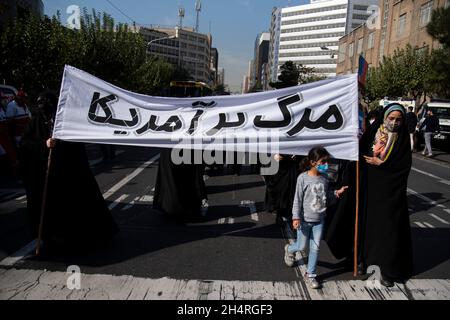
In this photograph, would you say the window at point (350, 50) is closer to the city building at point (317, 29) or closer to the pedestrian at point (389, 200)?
the city building at point (317, 29)

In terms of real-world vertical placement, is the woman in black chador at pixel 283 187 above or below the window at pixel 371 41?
below

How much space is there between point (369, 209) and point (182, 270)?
2.09m

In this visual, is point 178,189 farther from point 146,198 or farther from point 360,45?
point 360,45

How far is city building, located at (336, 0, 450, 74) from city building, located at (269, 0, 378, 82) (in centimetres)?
5446

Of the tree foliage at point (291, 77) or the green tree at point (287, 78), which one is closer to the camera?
the green tree at point (287, 78)

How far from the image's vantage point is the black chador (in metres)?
5.89

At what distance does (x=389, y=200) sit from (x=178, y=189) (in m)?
3.16

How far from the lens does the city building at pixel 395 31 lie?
33688 mm

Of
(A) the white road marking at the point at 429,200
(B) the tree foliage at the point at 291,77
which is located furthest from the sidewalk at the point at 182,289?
(B) the tree foliage at the point at 291,77

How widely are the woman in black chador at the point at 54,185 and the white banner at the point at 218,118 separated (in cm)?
27

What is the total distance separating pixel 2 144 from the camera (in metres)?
8.52


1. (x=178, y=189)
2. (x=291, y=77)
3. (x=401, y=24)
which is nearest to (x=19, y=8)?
(x=178, y=189)
